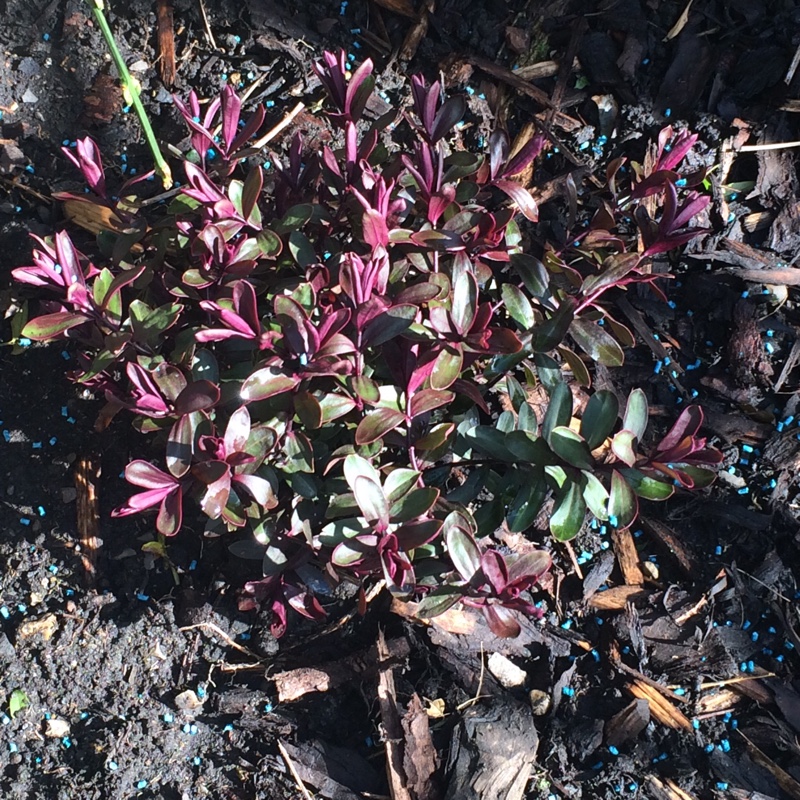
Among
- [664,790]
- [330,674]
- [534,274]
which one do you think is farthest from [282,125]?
[664,790]

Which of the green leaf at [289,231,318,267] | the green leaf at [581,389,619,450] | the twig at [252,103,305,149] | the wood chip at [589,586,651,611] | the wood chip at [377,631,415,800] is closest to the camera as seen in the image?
the green leaf at [581,389,619,450]

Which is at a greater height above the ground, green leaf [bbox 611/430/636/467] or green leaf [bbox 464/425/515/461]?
green leaf [bbox 611/430/636/467]

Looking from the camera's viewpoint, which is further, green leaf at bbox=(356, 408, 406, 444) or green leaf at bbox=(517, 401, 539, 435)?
green leaf at bbox=(517, 401, 539, 435)

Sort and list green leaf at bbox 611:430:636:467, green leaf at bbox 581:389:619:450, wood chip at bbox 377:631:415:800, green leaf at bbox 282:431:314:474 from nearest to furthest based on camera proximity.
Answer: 1. green leaf at bbox 611:430:636:467
2. green leaf at bbox 581:389:619:450
3. green leaf at bbox 282:431:314:474
4. wood chip at bbox 377:631:415:800

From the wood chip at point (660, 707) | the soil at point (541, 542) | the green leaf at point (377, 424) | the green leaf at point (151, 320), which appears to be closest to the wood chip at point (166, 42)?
the soil at point (541, 542)

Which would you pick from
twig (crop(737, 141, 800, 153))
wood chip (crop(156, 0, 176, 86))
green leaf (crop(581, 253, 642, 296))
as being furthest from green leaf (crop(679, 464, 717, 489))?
wood chip (crop(156, 0, 176, 86))

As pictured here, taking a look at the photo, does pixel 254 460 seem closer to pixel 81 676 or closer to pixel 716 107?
pixel 81 676

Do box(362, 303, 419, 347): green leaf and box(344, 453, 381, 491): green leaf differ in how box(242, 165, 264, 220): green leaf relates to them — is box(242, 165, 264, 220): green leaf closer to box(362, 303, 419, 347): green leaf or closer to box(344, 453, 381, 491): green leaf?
box(362, 303, 419, 347): green leaf
